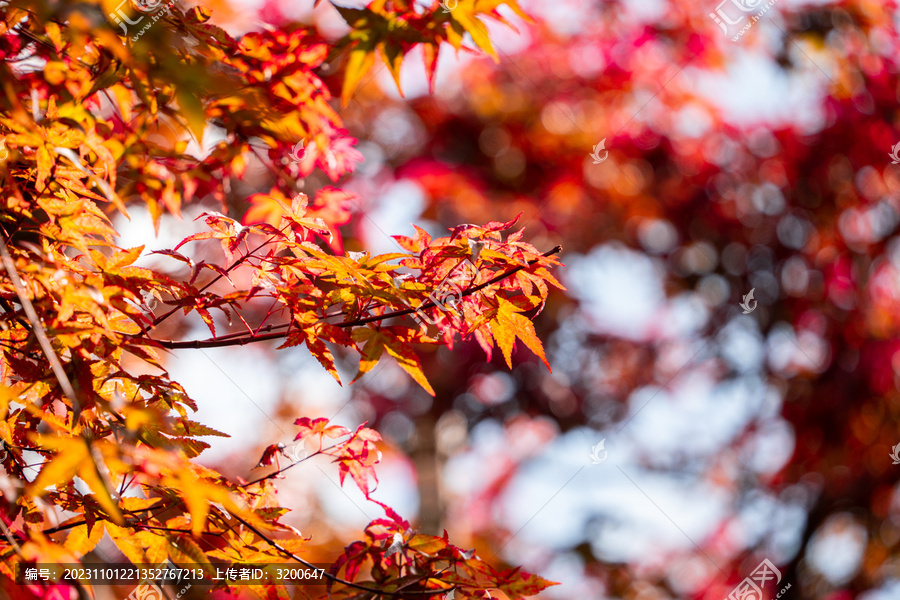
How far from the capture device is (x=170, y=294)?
124 cm

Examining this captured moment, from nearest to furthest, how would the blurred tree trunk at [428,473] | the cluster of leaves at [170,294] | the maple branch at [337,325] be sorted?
the cluster of leaves at [170,294]
the maple branch at [337,325]
the blurred tree trunk at [428,473]

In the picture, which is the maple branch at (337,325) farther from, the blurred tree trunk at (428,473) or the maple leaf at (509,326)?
the blurred tree trunk at (428,473)

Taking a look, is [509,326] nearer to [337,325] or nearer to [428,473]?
[337,325]

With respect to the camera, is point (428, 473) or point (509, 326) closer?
point (509, 326)

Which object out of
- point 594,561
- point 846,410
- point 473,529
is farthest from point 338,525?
point 846,410

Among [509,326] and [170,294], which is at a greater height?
[509,326]

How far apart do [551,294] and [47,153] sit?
5.00m

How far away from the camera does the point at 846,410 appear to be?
17.1 feet

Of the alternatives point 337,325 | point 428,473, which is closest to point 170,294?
point 337,325

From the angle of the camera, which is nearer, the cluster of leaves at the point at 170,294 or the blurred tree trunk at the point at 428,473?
the cluster of leaves at the point at 170,294

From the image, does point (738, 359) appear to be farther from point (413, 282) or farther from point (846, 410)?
point (413, 282)

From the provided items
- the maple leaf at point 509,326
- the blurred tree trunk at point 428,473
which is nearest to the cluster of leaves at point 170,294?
the maple leaf at point 509,326

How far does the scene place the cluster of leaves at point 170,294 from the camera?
3.52 feet

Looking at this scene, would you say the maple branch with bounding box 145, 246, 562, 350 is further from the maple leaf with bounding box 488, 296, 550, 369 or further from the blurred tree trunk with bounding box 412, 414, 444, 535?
the blurred tree trunk with bounding box 412, 414, 444, 535
